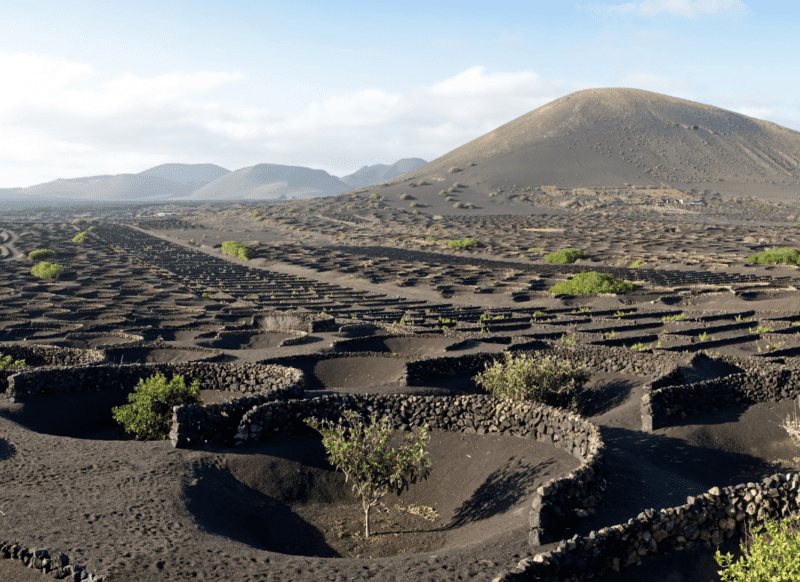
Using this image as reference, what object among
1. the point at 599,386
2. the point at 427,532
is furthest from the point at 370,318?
the point at 427,532

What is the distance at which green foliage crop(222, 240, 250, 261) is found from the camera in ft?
249

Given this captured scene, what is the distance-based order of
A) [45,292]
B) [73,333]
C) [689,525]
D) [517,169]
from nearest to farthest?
[689,525] < [73,333] < [45,292] < [517,169]

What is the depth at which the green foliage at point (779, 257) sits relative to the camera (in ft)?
182

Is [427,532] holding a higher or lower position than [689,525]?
lower

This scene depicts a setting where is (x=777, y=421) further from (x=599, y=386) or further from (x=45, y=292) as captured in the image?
(x=45, y=292)

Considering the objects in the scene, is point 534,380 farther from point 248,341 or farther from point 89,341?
point 89,341

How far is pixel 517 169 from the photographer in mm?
158500

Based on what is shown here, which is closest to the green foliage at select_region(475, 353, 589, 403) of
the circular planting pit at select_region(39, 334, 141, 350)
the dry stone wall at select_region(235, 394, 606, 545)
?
the dry stone wall at select_region(235, 394, 606, 545)

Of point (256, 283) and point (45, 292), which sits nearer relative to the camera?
point (45, 292)

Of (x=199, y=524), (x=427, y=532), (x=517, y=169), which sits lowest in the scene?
(x=427, y=532)

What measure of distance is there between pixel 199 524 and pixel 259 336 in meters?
19.9

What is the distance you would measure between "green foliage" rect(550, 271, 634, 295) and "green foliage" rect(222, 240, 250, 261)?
139ft

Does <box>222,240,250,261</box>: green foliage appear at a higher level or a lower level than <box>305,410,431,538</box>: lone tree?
higher

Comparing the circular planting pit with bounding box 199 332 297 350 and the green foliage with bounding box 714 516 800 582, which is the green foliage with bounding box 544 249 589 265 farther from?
the green foliage with bounding box 714 516 800 582
